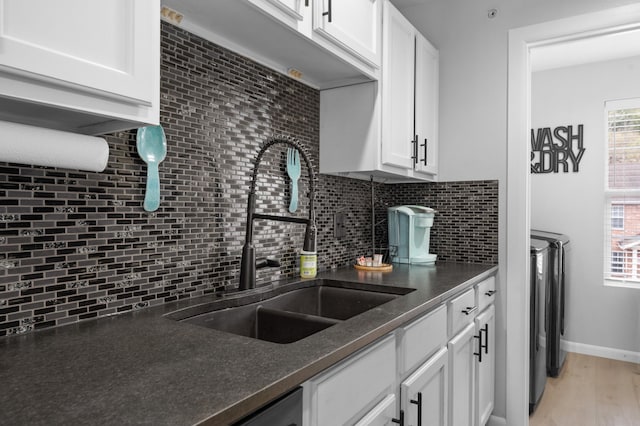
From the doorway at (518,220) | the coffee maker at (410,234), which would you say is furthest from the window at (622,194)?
the coffee maker at (410,234)

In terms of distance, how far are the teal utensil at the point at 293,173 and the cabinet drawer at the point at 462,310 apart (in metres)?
0.77

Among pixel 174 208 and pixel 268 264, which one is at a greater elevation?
pixel 174 208

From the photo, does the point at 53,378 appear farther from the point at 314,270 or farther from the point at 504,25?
the point at 504,25

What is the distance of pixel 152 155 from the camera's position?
124cm

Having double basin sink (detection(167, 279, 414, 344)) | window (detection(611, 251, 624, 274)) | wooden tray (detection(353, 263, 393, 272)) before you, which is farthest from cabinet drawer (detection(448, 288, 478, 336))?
window (detection(611, 251, 624, 274))

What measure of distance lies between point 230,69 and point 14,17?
2.94 feet

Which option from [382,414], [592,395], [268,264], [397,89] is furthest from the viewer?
[592,395]

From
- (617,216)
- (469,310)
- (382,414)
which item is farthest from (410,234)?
(617,216)

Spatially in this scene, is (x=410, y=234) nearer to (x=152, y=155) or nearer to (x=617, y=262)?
(x=152, y=155)

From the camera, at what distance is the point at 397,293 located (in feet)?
5.37

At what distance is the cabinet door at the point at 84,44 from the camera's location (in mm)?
689

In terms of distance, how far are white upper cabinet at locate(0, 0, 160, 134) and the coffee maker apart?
1.72m

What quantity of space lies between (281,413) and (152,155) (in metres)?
0.84

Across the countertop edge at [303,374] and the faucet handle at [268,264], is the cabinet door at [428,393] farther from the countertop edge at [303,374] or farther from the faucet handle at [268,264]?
the faucet handle at [268,264]
